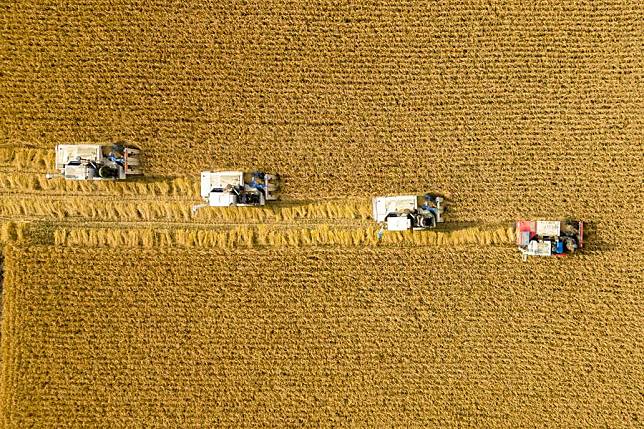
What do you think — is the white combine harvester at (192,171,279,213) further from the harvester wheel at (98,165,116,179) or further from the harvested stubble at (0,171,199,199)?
the harvester wheel at (98,165,116,179)

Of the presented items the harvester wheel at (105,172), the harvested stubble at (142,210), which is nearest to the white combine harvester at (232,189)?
the harvested stubble at (142,210)

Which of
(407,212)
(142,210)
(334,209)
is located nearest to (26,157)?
(142,210)

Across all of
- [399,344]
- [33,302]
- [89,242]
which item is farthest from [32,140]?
[399,344]

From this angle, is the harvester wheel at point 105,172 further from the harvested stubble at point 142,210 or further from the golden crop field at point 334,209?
the harvested stubble at point 142,210

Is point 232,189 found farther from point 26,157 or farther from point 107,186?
point 26,157

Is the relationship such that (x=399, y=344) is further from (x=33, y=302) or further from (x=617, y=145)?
(x=33, y=302)

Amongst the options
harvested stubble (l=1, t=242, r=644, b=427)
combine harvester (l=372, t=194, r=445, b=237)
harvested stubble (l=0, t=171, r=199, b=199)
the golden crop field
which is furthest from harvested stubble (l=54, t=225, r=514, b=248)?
harvested stubble (l=0, t=171, r=199, b=199)

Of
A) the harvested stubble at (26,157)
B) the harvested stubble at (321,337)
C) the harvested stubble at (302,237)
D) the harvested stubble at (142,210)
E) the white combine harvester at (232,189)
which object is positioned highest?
the harvested stubble at (26,157)
